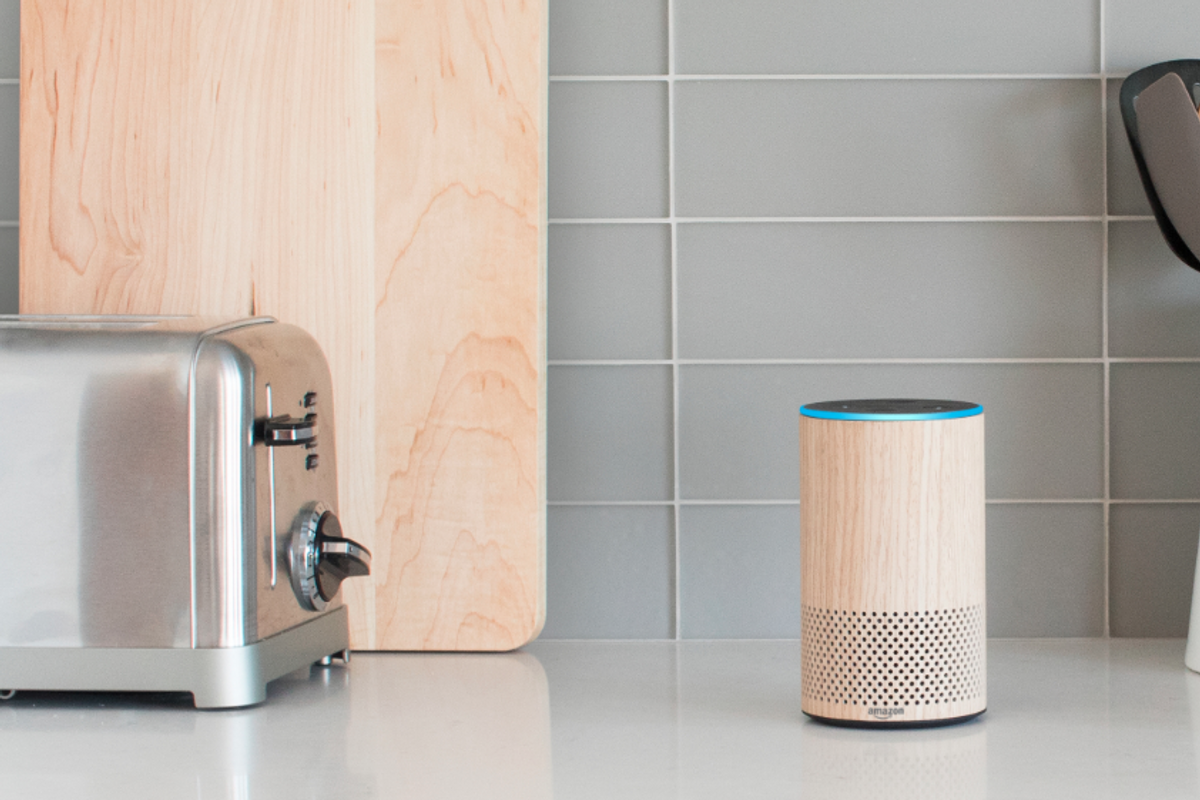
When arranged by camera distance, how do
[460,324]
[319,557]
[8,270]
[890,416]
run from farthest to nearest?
[8,270] < [460,324] < [319,557] < [890,416]

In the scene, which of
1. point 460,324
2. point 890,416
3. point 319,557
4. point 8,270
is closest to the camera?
point 890,416

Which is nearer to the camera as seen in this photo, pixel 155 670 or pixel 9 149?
pixel 155 670

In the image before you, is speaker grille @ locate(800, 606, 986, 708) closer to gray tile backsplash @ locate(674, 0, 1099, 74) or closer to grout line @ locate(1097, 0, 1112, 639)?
grout line @ locate(1097, 0, 1112, 639)

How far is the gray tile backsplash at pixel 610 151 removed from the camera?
1.09 metres

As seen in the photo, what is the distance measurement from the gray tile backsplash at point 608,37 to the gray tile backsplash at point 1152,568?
56cm

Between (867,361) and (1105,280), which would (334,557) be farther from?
(1105,280)

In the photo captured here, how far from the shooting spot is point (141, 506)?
831 millimetres

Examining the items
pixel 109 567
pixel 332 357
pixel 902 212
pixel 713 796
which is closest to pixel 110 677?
pixel 109 567

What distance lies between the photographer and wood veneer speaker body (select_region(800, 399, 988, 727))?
762 millimetres

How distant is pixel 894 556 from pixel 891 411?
88mm

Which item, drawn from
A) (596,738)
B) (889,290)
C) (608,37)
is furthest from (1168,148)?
(596,738)

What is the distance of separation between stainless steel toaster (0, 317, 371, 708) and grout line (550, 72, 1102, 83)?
1.34 ft

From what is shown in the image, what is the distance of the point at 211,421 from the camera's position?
0.83 m

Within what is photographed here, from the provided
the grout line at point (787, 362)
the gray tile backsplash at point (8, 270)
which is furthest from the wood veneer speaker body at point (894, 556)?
the gray tile backsplash at point (8, 270)
